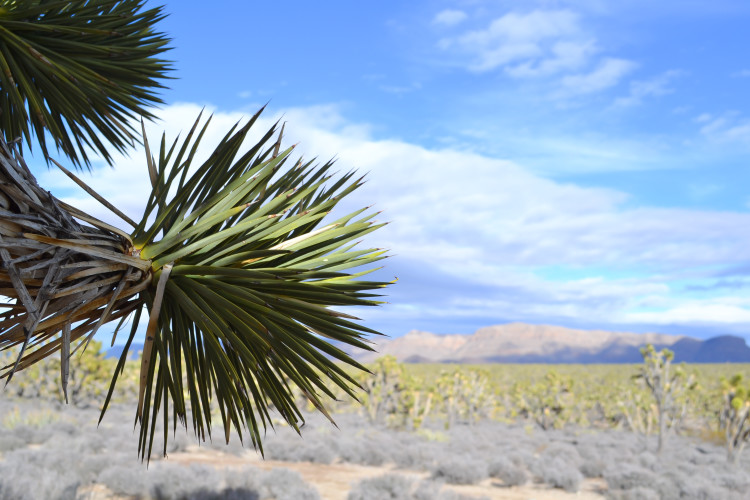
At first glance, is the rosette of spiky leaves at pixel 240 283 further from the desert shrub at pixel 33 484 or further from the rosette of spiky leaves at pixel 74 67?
the desert shrub at pixel 33 484

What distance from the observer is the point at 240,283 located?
252 centimetres

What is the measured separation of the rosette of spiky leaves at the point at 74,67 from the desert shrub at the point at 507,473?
8.40 m

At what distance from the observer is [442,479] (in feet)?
34.1

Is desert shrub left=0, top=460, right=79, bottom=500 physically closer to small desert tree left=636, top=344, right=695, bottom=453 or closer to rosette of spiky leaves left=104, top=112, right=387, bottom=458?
rosette of spiky leaves left=104, top=112, right=387, bottom=458

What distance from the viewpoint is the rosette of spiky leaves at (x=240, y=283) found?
246cm

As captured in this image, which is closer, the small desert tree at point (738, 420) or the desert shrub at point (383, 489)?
the desert shrub at point (383, 489)

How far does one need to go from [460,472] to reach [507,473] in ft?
2.76

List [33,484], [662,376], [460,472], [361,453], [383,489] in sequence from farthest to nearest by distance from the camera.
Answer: [662,376]
[361,453]
[460,472]
[383,489]
[33,484]

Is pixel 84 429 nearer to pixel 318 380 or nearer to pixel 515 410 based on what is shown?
pixel 318 380

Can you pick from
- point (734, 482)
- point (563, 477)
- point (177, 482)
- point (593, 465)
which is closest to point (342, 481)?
point (177, 482)

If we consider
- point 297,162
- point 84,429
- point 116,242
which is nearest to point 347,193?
point 297,162

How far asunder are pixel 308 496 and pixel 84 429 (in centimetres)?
755

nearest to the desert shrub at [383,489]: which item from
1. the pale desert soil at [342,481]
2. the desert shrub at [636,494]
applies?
the pale desert soil at [342,481]

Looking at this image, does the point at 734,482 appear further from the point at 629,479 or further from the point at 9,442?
the point at 9,442
